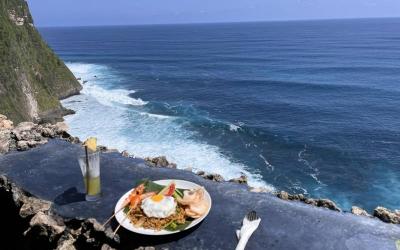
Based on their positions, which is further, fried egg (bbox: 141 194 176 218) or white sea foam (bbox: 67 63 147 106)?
white sea foam (bbox: 67 63 147 106)

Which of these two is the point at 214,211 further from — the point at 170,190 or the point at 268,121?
the point at 268,121

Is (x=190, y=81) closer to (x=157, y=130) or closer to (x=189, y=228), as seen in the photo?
(x=157, y=130)

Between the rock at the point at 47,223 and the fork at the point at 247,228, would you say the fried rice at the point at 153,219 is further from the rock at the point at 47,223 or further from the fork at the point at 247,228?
the rock at the point at 47,223

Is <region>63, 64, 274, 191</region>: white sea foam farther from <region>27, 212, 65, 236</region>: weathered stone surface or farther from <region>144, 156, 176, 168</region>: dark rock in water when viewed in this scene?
<region>27, 212, 65, 236</region>: weathered stone surface

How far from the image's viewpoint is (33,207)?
991 centimetres

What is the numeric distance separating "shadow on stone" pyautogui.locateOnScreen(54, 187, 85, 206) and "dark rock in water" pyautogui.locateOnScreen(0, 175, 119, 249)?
0.26 m

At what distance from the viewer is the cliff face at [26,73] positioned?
152 ft

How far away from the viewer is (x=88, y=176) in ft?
31.5

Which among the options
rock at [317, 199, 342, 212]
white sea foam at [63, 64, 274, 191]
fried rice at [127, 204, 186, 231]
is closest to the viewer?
fried rice at [127, 204, 186, 231]

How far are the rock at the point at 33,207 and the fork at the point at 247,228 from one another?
479 centimetres

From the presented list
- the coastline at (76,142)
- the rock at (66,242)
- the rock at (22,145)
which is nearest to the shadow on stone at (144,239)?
the rock at (66,242)

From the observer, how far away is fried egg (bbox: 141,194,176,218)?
824 centimetres

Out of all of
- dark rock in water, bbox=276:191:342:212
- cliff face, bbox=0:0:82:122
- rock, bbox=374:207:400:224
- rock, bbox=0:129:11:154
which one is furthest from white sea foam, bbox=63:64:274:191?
rock, bbox=374:207:400:224

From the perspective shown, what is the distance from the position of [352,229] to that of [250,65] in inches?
3232
